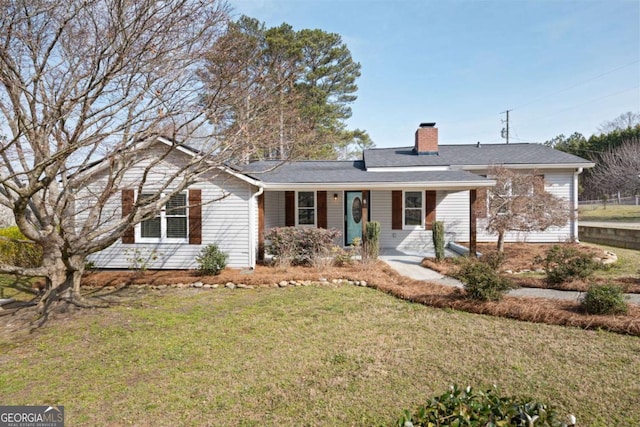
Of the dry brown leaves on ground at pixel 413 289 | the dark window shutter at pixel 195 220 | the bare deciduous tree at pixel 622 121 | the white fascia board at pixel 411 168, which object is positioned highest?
the bare deciduous tree at pixel 622 121

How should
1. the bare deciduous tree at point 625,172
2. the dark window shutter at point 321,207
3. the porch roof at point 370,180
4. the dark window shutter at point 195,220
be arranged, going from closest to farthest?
the dark window shutter at point 195,220 → the porch roof at point 370,180 → the dark window shutter at point 321,207 → the bare deciduous tree at point 625,172

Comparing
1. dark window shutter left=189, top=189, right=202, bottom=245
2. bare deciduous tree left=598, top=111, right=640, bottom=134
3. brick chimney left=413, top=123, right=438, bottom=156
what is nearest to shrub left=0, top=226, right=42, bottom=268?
dark window shutter left=189, top=189, right=202, bottom=245

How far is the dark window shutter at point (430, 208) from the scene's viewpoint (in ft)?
39.9

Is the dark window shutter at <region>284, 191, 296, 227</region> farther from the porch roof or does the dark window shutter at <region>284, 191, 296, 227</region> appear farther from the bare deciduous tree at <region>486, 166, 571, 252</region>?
the bare deciduous tree at <region>486, 166, 571, 252</region>

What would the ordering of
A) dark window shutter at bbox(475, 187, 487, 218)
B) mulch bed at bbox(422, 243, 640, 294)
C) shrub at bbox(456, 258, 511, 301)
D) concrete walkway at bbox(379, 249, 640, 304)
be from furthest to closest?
dark window shutter at bbox(475, 187, 487, 218) → mulch bed at bbox(422, 243, 640, 294) → concrete walkway at bbox(379, 249, 640, 304) → shrub at bbox(456, 258, 511, 301)

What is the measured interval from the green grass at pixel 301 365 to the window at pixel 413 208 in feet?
22.1

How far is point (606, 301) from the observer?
16.3ft

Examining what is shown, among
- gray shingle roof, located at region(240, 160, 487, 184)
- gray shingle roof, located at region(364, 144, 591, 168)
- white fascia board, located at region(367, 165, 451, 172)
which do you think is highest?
gray shingle roof, located at region(364, 144, 591, 168)

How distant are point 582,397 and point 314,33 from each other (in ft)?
66.4

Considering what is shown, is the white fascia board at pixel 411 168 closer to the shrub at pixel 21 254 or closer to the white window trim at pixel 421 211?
the white window trim at pixel 421 211

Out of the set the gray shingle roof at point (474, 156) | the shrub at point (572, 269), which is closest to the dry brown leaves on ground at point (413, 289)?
the shrub at point (572, 269)

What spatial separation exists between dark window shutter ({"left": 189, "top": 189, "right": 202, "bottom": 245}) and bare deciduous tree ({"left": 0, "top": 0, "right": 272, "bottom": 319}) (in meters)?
2.44

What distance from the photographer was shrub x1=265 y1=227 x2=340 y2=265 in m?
9.30

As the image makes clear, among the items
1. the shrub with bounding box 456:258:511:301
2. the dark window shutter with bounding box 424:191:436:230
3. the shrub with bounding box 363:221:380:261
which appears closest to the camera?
the shrub with bounding box 456:258:511:301
